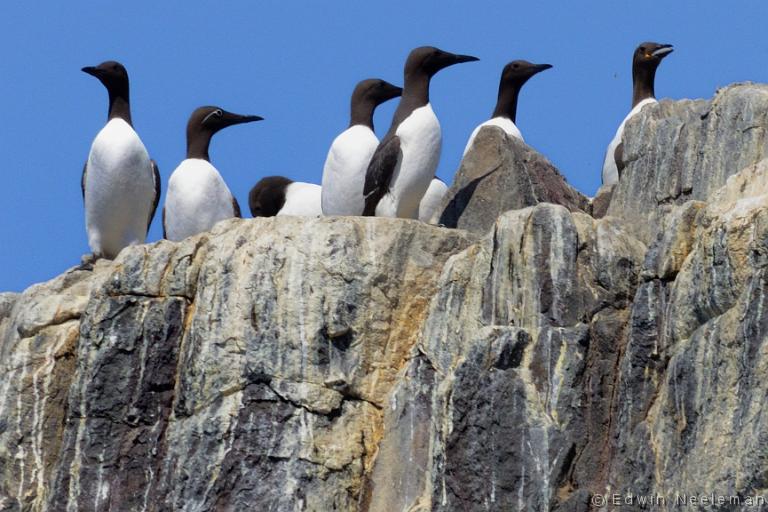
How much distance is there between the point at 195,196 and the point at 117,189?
0.68m

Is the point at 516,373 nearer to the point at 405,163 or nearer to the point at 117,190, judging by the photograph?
the point at 405,163

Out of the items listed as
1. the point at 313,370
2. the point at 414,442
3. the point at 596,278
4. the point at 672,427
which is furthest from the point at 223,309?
the point at 672,427

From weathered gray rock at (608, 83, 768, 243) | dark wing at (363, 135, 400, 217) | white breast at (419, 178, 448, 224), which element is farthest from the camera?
white breast at (419, 178, 448, 224)

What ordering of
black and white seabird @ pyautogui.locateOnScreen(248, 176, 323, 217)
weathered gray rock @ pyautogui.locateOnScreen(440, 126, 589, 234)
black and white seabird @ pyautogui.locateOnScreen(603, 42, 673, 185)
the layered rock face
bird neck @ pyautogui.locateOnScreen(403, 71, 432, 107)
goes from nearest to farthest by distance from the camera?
the layered rock face → weathered gray rock @ pyautogui.locateOnScreen(440, 126, 589, 234) → bird neck @ pyautogui.locateOnScreen(403, 71, 432, 107) → black and white seabird @ pyautogui.locateOnScreen(248, 176, 323, 217) → black and white seabird @ pyautogui.locateOnScreen(603, 42, 673, 185)

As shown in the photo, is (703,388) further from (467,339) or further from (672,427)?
(467,339)

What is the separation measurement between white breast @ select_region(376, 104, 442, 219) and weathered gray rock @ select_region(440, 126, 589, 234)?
270 mm

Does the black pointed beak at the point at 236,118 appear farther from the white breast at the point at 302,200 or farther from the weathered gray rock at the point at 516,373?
the weathered gray rock at the point at 516,373

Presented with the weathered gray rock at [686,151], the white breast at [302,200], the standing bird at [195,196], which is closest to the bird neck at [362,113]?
the standing bird at [195,196]

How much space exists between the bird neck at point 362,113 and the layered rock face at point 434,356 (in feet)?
4.52

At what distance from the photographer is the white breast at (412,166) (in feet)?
50.8

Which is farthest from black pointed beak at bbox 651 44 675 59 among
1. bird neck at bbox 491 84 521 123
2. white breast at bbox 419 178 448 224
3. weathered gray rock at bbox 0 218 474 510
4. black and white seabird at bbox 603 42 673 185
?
weathered gray rock at bbox 0 218 474 510

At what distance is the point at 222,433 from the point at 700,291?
378 centimetres

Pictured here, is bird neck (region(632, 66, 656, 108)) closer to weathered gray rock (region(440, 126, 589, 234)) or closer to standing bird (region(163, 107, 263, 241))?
weathered gray rock (region(440, 126, 589, 234))

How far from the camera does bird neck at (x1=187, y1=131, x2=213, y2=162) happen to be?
1738 centimetres
